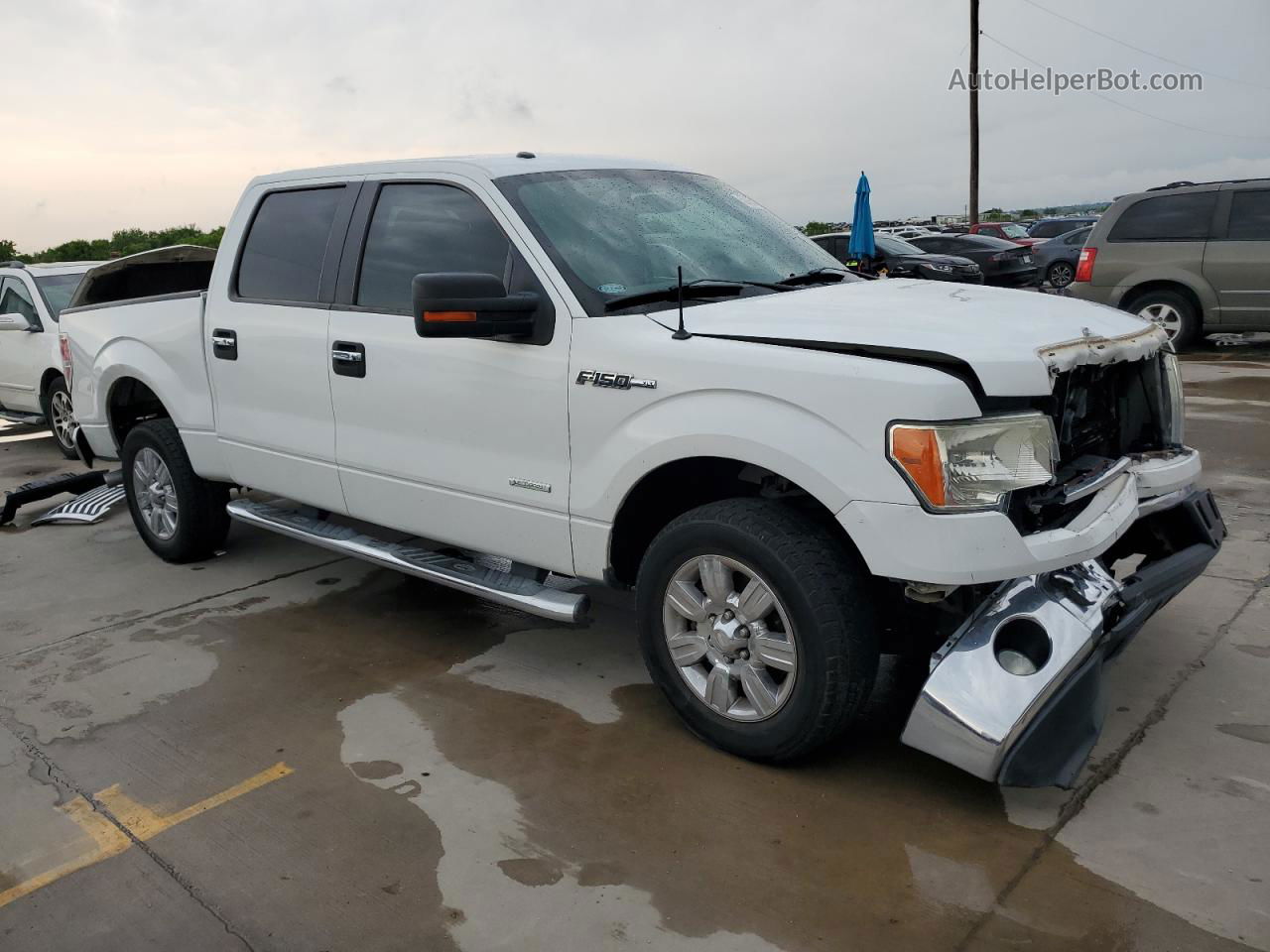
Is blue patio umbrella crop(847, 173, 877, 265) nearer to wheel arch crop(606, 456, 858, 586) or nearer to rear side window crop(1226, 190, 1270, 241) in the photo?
rear side window crop(1226, 190, 1270, 241)

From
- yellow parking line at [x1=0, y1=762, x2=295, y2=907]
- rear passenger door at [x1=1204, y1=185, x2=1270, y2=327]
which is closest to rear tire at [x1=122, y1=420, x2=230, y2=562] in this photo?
yellow parking line at [x1=0, y1=762, x2=295, y2=907]

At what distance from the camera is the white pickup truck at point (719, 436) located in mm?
3039

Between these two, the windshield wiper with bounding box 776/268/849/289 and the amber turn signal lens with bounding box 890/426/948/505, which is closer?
the amber turn signal lens with bounding box 890/426/948/505

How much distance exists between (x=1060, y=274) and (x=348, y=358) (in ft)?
63.9

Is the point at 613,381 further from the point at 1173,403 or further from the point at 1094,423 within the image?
the point at 1173,403

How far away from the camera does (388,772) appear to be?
11.8 ft

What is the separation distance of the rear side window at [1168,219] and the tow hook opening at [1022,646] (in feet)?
32.8

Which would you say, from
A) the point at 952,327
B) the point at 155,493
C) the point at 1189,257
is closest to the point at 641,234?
the point at 952,327

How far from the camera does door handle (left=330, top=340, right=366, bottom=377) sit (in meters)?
4.41

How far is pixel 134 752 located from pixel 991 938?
283cm

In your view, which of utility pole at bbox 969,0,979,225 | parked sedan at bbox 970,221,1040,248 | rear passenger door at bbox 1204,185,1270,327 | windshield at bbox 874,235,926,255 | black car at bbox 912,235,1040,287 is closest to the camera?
rear passenger door at bbox 1204,185,1270,327

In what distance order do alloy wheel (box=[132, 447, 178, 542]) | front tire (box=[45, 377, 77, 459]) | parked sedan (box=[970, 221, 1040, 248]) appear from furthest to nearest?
parked sedan (box=[970, 221, 1040, 248]) → front tire (box=[45, 377, 77, 459]) → alloy wheel (box=[132, 447, 178, 542])

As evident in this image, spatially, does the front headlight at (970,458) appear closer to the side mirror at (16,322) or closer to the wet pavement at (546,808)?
the wet pavement at (546,808)

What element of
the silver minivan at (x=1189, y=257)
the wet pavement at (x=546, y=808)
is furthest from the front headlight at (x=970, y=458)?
the silver minivan at (x=1189, y=257)
